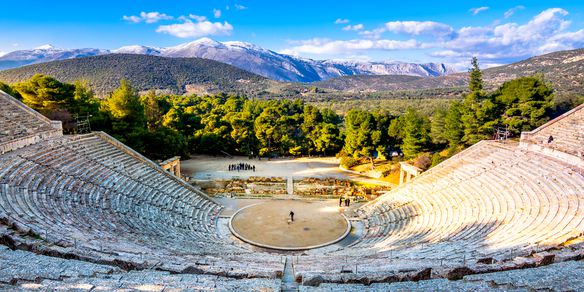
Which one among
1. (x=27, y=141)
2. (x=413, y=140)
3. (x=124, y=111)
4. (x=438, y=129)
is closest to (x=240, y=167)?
(x=124, y=111)

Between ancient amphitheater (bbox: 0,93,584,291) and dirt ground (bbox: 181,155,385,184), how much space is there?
8618 mm

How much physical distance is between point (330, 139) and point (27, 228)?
3243cm

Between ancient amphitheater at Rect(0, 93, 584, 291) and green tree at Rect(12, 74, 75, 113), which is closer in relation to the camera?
ancient amphitheater at Rect(0, 93, 584, 291)

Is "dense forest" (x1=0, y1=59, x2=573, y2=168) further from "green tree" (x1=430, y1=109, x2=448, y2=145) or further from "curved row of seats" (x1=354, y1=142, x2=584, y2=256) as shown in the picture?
"curved row of seats" (x1=354, y1=142, x2=584, y2=256)

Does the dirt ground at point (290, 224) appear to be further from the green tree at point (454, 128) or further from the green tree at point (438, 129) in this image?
the green tree at point (438, 129)

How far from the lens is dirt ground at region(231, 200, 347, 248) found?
16.8 meters

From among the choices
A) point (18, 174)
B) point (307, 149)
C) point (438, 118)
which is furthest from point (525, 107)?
point (18, 174)

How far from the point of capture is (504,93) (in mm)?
29484

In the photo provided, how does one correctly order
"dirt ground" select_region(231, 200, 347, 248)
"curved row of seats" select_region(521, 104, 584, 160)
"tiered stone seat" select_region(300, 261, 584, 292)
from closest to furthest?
"tiered stone seat" select_region(300, 261, 584, 292) → "dirt ground" select_region(231, 200, 347, 248) → "curved row of seats" select_region(521, 104, 584, 160)

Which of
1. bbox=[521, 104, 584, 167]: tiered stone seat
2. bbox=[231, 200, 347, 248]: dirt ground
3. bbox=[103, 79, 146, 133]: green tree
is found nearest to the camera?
bbox=[231, 200, 347, 248]: dirt ground

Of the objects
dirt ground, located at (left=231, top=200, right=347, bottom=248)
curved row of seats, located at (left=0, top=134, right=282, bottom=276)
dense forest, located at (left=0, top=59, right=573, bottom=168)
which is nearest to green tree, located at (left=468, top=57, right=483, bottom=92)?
dense forest, located at (left=0, top=59, right=573, bottom=168)

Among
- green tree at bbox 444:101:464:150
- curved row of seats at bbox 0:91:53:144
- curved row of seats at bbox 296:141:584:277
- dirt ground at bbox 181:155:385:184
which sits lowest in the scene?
dirt ground at bbox 181:155:385:184

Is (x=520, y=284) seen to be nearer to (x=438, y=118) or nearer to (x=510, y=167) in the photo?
(x=510, y=167)

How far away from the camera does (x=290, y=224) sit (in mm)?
18703
